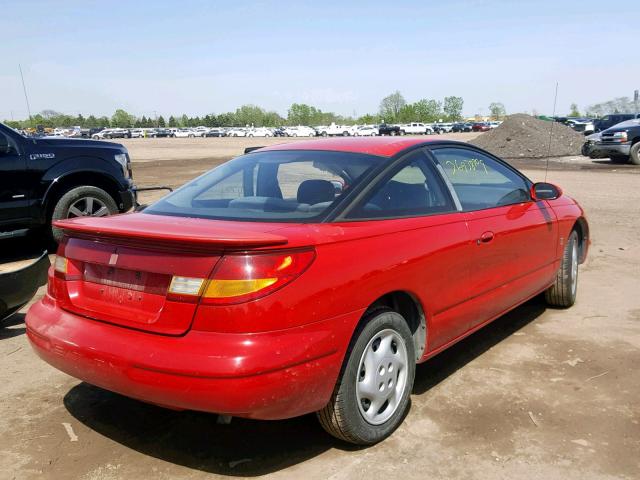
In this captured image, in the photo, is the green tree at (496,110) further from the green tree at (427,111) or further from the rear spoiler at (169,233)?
the rear spoiler at (169,233)

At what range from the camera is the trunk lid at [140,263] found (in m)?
2.65

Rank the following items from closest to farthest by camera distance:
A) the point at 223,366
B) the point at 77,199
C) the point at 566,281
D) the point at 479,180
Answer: the point at 223,366, the point at 479,180, the point at 566,281, the point at 77,199

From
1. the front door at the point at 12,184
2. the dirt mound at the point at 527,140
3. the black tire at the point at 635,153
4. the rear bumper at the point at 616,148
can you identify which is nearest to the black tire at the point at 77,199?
the front door at the point at 12,184

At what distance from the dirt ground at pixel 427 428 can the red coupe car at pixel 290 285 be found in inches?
10.4

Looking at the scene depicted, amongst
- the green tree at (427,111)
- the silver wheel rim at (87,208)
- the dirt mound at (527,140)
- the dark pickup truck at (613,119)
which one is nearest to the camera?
the silver wheel rim at (87,208)

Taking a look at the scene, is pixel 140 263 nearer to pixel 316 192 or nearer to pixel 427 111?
pixel 316 192

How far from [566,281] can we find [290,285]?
11.2ft

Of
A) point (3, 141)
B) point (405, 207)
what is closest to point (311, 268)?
point (405, 207)

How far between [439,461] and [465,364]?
130cm

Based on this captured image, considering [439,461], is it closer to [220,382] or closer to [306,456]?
[306,456]

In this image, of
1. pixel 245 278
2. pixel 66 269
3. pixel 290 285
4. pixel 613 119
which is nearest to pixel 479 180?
pixel 290 285

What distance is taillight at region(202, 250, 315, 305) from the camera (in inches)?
102

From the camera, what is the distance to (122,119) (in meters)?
164

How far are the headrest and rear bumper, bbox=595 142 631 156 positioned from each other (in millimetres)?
21305
